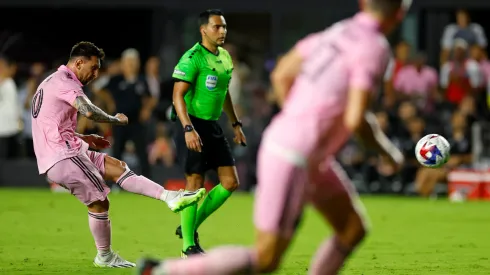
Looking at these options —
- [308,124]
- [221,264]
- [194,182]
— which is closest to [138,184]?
[194,182]

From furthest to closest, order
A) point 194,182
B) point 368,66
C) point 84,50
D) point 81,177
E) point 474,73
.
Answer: point 474,73 < point 194,182 < point 84,50 < point 81,177 < point 368,66

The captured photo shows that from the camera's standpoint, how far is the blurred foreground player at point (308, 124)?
618cm

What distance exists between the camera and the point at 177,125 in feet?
37.1

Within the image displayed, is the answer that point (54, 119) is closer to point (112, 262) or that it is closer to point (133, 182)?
point (133, 182)

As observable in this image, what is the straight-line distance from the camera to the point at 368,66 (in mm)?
6086

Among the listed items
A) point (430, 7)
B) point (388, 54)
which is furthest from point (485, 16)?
point (388, 54)

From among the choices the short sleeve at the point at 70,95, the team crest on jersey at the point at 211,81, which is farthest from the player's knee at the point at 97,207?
the team crest on jersey at the point at 211,81

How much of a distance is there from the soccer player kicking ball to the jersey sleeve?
0.93 m

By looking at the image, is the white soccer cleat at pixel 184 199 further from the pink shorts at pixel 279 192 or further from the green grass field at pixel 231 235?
Result: the pink shorts at pixel 279 192

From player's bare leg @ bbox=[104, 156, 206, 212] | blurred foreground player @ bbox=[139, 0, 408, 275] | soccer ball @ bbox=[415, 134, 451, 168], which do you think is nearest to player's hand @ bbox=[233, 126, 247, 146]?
player's bare leg @ bbox=[104, 156, 206, 212]

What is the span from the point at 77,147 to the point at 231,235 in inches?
157

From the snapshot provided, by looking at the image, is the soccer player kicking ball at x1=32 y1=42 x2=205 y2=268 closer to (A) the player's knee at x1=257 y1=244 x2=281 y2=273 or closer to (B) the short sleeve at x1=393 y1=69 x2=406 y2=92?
(A) the player's knee at x1=257 y1=244 x2=281 y2=273

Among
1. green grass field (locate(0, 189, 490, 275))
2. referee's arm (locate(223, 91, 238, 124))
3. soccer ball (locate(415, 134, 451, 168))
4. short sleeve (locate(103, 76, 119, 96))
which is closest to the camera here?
soccer ball (locate(415, 134, 451, 168))

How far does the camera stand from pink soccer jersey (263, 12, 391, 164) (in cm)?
618
